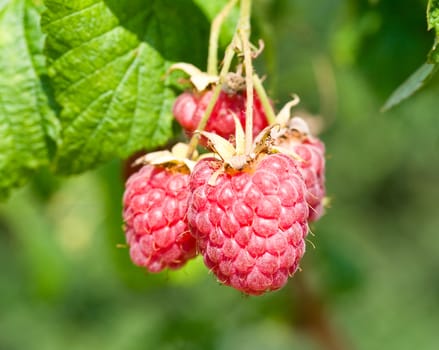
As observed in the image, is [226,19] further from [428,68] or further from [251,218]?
[251,218]

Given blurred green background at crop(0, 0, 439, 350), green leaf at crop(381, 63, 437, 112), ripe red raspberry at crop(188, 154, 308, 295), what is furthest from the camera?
blurred green background at crop(0, 0, 439, 350)

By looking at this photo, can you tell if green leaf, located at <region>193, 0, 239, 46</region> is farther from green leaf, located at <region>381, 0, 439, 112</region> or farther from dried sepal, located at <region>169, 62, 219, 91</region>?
green leaf, located at <region>381, 0, 439, 112</region>

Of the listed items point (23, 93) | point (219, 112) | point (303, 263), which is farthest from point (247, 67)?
point (303, 263)

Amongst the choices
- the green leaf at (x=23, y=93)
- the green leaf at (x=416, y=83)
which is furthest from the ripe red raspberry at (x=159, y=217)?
the green leaf at (x=416, y=83)

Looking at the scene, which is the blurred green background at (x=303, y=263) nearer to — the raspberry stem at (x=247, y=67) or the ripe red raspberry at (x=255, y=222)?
the raspberry stem at (x=247, y=67)

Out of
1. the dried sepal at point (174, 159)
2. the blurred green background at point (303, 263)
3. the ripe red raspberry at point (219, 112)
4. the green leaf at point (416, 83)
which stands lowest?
the blurred green background at point (303, 263)

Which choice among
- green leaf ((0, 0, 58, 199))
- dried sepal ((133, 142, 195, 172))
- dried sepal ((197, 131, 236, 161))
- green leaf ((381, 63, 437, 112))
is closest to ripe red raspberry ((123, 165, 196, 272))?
dried sepal ((133, 142, 195, 172))

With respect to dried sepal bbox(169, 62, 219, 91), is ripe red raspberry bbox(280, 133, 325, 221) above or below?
below
